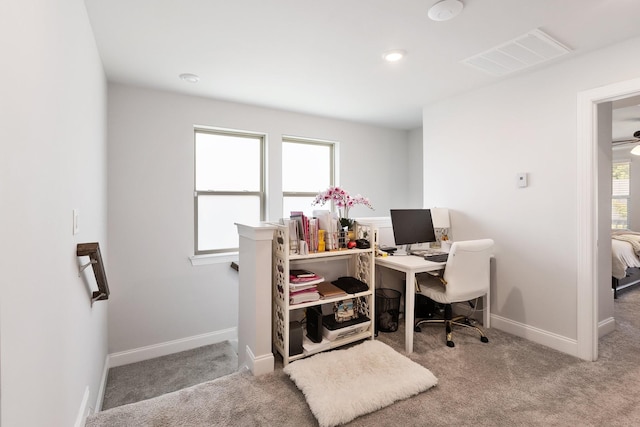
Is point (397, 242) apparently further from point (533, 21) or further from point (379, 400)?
point (533, 21)

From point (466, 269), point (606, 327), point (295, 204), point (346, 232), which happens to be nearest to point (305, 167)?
point (295, 204)

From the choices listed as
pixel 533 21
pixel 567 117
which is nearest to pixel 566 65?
pixel 567 117

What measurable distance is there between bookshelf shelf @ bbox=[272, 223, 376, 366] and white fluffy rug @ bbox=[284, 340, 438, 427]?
167mm

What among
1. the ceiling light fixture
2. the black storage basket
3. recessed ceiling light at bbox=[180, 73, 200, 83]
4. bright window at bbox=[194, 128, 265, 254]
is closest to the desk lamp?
the black storage basket

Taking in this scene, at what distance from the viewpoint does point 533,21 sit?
77.9 inches

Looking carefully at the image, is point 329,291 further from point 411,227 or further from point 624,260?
point 624,260

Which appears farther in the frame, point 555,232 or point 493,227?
point 493,227

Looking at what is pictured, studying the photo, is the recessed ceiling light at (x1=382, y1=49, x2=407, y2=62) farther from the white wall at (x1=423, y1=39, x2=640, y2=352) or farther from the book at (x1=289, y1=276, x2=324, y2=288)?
the book at (x1=289, y1=276, x2=324, y2=288)

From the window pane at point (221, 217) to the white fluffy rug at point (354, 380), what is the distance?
78.2 inches

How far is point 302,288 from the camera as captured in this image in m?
2.22

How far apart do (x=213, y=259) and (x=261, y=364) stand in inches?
67.5

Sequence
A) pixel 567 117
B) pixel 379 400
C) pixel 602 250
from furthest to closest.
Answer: pixel 602 250, pixel 567 117, pixel 379 400

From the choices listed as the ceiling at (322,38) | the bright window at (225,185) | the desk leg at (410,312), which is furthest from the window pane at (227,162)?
the desk leg at (410,312)

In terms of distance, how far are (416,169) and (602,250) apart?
2610 mm
